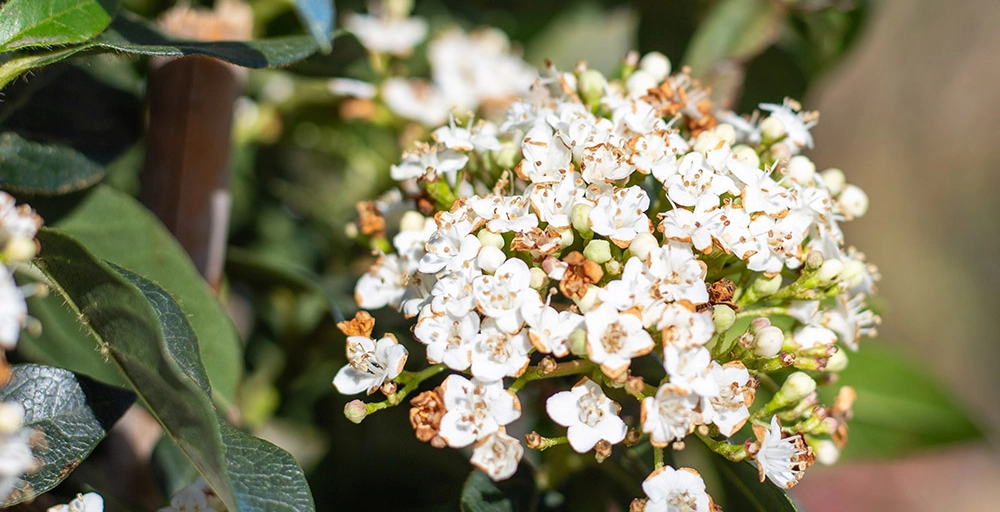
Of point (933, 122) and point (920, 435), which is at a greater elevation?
point (933, 122)

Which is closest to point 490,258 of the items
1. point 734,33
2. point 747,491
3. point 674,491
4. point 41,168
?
point 674,491

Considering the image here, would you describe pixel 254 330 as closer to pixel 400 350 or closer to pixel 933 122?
Answer: pixel 400 350

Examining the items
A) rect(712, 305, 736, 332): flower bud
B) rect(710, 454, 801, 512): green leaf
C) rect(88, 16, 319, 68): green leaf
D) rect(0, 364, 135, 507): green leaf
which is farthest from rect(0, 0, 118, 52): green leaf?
rect(710, 454, 801, 512): green leaf

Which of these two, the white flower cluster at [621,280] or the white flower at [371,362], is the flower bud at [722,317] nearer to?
the white flower cluster at [621,280]

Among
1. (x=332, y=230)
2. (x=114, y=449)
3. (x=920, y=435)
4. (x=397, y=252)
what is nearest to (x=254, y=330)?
(x=332, y=230)

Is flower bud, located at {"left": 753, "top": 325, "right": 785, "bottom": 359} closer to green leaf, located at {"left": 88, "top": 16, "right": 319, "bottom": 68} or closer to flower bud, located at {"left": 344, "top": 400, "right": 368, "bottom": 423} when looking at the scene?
flower bud, located at {"left": 344, "top": 400, "right": 368, "bottom": 423}

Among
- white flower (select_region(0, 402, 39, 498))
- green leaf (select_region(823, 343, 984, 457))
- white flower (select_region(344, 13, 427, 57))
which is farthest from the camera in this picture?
white flower (select_region(344, 13, 427, 57))

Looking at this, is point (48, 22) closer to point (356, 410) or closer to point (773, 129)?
point (356, 410)
